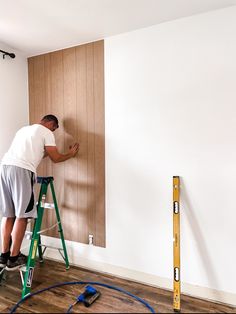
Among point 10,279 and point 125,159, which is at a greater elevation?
point 125,159

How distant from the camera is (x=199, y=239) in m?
2.13

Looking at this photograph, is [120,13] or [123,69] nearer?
[120,13]

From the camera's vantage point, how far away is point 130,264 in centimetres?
247

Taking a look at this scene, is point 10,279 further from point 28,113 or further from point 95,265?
point 28,113

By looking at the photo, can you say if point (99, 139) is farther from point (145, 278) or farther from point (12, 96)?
point (145, 278)

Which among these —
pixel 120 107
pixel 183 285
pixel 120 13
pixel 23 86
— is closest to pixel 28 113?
pixel 23 86

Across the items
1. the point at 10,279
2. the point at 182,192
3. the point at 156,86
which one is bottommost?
the point at 10,279

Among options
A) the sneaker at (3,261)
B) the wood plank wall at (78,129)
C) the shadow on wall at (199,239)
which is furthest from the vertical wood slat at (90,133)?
the shadow on wall at (199,239)

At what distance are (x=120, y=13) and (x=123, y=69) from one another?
0.51m

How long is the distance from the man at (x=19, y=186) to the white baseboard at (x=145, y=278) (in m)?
0.66

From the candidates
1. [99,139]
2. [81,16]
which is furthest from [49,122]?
[81,16]

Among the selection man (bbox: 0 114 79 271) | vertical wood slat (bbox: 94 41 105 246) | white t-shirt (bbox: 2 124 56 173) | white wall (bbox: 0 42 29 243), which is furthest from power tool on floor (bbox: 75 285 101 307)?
white wall (bbox: 0 42 29 243)

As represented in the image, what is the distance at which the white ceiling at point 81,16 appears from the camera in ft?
6.47

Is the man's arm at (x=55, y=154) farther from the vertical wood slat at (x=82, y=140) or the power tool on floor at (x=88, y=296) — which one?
the power tool on floor at (x=88, y=296)
